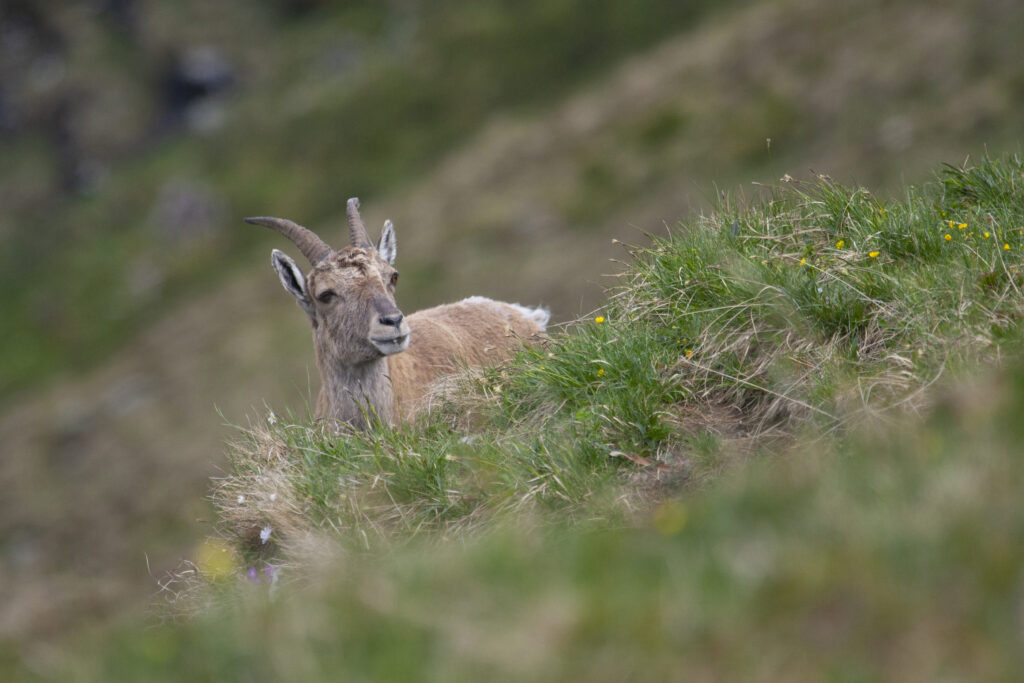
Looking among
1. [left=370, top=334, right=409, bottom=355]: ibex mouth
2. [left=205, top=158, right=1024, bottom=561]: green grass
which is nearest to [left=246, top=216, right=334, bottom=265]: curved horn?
[left=370, top=334, right=409, bottom=355]: ibex mouth

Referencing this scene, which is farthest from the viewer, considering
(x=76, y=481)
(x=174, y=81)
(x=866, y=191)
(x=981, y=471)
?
(x=174, y=81)

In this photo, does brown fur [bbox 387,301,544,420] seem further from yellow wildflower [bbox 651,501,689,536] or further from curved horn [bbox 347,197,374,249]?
yellow wildflower [bbox 651,501,689,536]

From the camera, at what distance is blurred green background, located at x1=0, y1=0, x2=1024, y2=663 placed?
5069 cm

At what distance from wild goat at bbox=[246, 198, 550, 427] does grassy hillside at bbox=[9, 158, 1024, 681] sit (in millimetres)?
2708

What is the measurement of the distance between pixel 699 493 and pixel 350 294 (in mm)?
6434

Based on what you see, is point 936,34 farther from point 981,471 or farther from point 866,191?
point 981,471

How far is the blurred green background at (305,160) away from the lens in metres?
50.7

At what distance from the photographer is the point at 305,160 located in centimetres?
8125

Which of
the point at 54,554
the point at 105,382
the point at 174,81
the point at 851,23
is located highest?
the point at 174,81

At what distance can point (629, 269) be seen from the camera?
8992 millimetres

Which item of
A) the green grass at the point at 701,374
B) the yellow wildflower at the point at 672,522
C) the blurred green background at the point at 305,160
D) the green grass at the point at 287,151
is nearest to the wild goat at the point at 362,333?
the green grass at the point at 701,374

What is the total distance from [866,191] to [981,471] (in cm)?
511

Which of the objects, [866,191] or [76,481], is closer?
[866,191]

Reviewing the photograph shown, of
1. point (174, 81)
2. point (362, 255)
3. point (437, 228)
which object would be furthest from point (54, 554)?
point (174, 81)
